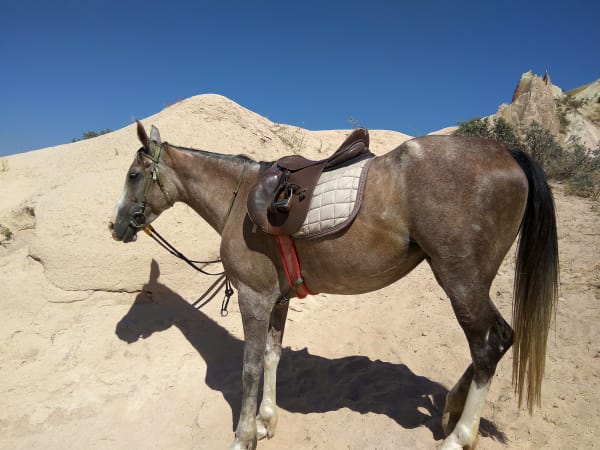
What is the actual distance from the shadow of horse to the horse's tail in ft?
2.31

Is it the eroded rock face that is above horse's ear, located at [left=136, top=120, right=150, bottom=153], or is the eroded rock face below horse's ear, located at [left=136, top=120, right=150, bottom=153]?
above

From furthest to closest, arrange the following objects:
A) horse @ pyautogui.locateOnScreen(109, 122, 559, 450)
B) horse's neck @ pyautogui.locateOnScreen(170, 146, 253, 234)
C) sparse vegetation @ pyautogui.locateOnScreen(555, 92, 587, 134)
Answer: sparse vegetation @ pyautogui.locateOnScreen(555, 92, 587, 134) < horse's neck @ pyautogui.locateOnScreen(170, 146, 253, 234) < horse @ pyautogui.locateOnScreen(109, 122, 559, 450)

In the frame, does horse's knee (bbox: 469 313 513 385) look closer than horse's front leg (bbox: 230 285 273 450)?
Yes

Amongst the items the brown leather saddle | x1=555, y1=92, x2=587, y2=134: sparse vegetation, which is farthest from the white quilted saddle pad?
x1=555, y1=92, x2=587, y2=134: sparse vegetation

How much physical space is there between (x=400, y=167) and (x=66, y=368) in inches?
156

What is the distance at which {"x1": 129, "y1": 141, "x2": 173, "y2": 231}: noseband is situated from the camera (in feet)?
10.7

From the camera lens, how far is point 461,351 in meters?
3.85

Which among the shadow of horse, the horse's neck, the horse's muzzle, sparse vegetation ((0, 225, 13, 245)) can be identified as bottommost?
the shadow of horse

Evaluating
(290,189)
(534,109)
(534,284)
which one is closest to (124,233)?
(290,189)

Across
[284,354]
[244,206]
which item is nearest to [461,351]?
[284,354]

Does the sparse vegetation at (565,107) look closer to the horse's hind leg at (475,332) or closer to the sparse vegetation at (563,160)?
the sparse vegetation at (563,160)

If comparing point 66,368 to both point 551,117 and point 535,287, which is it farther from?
point 551,117

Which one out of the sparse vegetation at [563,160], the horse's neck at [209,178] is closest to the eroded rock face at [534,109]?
the sparse vegetation at [563,160]

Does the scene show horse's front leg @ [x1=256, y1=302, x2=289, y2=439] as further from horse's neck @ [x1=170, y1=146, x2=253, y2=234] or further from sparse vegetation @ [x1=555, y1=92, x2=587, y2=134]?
sparse vegetation @ [x1=555, y1=92, x2=587, y2=134]
